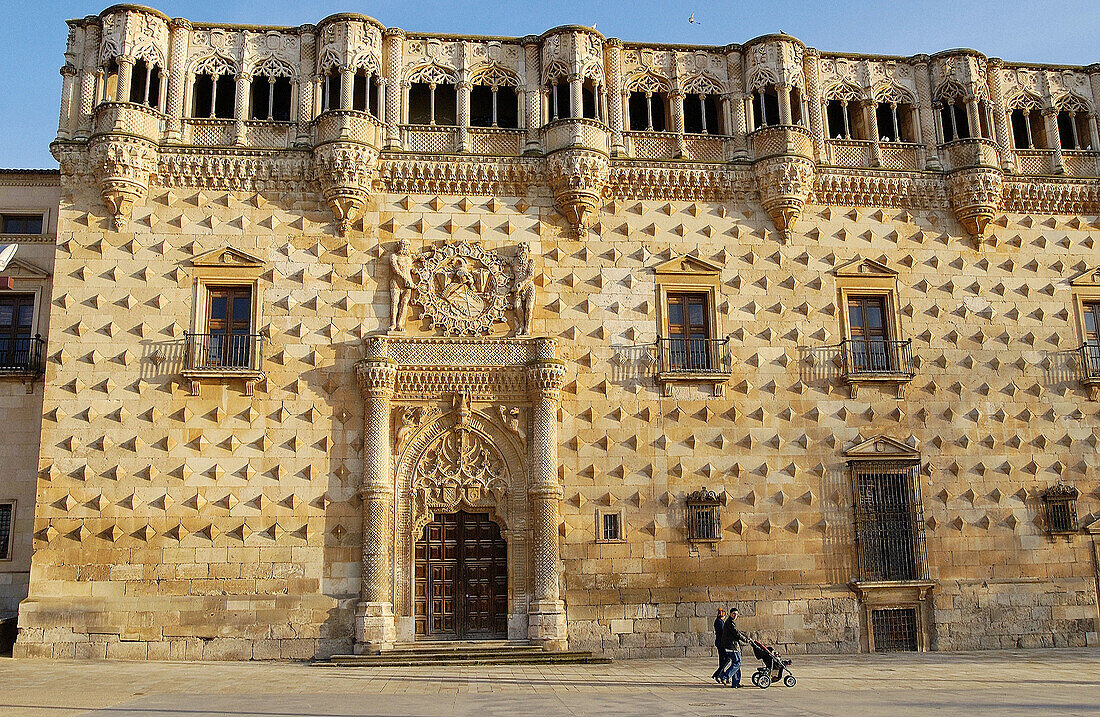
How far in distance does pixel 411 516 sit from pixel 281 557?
2.84 meters

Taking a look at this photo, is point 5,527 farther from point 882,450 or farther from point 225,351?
point 882,450

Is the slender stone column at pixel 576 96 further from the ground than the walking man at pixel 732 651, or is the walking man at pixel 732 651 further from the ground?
→ the slender stone column at pixel 576 96

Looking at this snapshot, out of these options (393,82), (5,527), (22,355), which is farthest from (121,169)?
(5,527)

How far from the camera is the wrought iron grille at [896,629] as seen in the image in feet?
67.3

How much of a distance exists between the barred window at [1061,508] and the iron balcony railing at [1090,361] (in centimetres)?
292

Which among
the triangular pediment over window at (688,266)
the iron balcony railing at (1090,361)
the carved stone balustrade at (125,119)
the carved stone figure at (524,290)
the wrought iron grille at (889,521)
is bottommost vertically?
the wrought iron grille at (889,521)

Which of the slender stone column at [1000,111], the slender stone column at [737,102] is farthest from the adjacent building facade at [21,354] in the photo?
the slender stone column at [1000,111]

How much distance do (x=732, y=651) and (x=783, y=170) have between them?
458 inches

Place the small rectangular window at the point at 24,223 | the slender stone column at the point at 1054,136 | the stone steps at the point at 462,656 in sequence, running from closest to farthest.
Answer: the stone steps at the point at 462,656 → the small rectangular window at the point at 24,223 → the slender stone column at the point at 1054,136

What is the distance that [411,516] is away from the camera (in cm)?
1983

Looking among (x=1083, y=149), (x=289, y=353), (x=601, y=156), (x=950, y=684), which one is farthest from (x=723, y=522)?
(x=1083, y=149)

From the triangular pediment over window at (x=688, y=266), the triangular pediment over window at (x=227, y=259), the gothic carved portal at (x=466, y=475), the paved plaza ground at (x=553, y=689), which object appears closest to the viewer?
the paved plaza ground at (x=553, y=689)

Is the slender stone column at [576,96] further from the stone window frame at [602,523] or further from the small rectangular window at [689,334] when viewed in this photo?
the stone window frame at [602,523]

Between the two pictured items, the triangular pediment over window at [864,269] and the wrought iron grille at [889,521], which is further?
the triangular pediment over window at [864,269]
